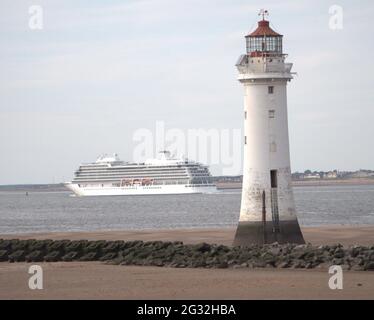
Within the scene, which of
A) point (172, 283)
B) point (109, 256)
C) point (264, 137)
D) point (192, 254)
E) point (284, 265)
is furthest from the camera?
point (264, 137)

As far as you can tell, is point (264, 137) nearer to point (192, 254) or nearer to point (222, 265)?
point (192, 254)

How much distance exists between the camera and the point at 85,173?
12056cm

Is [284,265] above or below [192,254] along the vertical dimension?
below

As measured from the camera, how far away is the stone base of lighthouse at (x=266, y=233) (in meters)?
24.6

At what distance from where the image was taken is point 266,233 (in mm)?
24641

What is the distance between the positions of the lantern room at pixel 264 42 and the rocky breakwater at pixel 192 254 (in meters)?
4.96

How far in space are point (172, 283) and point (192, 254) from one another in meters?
4.94

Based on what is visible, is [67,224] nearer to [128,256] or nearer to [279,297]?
[128,256]

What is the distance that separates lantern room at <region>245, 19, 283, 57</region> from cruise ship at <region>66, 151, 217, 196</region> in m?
85.4

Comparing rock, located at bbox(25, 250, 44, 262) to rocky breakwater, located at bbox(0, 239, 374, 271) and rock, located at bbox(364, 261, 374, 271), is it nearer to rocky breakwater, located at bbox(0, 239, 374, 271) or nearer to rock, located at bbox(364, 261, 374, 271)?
rocky breakwater, located at bbox(0, 239, 374, 271)

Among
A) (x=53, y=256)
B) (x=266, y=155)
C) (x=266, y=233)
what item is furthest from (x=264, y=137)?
(x=53, y=256)

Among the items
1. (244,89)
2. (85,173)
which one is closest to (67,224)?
(244,89)

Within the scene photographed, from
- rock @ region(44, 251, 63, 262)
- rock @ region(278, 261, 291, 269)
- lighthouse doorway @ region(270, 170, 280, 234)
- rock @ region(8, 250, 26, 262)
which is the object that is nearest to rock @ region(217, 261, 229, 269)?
rock @ region(278, 261, 291, 269)

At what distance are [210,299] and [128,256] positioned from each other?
762 cm
